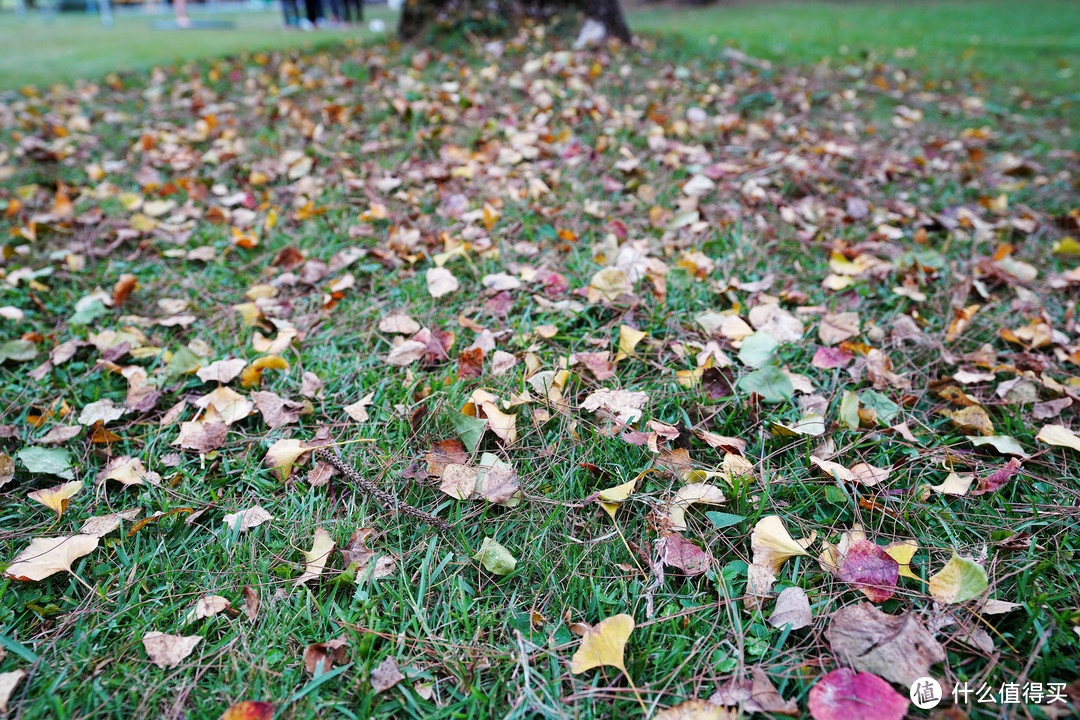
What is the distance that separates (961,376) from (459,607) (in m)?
1.38

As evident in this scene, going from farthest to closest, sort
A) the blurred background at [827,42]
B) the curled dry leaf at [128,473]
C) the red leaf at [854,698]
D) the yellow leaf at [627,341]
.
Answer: the blurred background at [827,42], the yellow leaf at [627,341], the curled dry leaf at [128,473], the red leaf at [854,698]

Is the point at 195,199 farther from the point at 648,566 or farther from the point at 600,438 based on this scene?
the point at 648,566

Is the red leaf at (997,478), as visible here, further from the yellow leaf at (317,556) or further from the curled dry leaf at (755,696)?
the yellow leaf at (317,556)

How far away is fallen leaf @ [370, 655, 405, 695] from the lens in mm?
1019

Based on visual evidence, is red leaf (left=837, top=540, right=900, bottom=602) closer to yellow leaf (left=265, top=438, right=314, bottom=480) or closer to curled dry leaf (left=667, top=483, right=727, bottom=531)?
curled dry leaf (left=667, top=483, right=727, bottom=531)

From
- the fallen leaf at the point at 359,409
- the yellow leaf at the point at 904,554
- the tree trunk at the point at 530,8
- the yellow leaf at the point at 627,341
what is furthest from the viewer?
the tree trunk at the point at 530,8

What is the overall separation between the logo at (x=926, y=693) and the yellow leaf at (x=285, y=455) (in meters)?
1.24

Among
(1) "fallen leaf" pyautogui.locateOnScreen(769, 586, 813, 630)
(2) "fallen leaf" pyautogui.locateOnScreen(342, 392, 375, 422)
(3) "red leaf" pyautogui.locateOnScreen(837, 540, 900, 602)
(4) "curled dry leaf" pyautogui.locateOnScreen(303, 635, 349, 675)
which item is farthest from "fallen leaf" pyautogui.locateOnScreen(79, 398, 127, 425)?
(3) "red leaf" pyautogui.locateOnScreen(837, 540, 900, 602)

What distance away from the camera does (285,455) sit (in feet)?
4.61

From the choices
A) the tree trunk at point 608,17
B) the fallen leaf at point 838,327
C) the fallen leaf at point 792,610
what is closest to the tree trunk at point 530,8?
the tree trunk at point 608,17

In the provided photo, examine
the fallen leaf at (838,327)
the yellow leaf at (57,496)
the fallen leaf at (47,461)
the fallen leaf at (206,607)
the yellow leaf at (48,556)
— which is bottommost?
the fallen leaf at (206,607)

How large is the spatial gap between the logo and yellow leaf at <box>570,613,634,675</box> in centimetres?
44

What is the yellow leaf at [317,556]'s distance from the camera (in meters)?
1.18

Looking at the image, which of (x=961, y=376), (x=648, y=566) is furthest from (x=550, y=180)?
(x=648, y=566)
